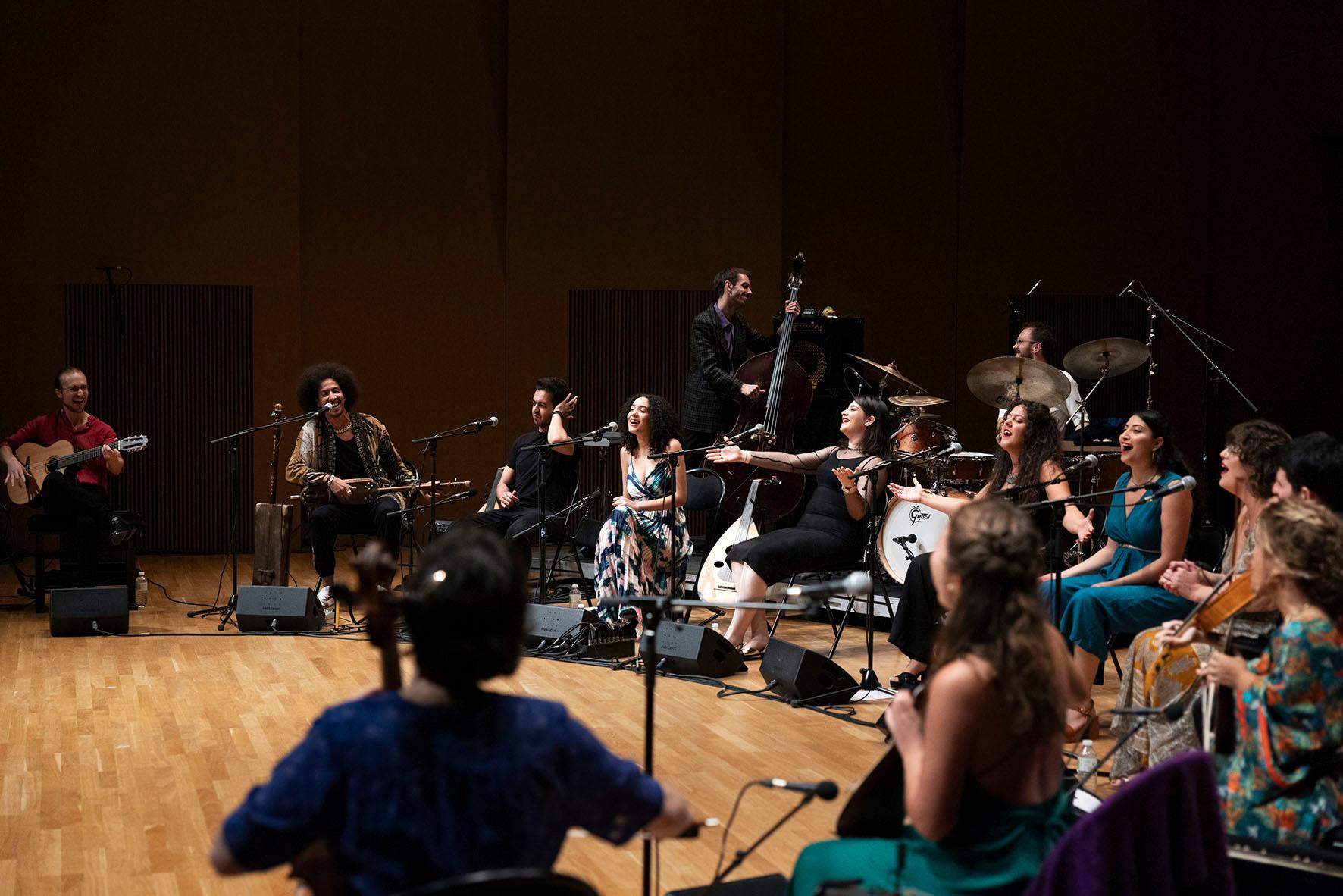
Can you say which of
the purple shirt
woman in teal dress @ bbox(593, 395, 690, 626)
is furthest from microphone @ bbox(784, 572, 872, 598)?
the purple shirt

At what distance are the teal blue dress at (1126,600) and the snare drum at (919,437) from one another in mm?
1773

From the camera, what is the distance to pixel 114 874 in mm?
3396

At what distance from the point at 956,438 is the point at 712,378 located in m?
1.60

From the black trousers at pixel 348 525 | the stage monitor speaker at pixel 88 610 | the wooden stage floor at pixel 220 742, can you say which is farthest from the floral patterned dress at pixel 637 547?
the stage monitor speaker at pixel 88 610

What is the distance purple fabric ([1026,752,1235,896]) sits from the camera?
6.16ft

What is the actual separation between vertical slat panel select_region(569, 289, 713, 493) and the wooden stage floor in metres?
3.48

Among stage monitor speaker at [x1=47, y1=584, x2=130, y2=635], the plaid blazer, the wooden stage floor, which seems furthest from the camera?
the plaid blazer

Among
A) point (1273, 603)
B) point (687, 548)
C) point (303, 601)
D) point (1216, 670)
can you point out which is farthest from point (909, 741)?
point (303, 601)

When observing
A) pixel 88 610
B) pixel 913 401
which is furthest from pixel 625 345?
pixel 88 610

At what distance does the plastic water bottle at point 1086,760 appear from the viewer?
163 inches

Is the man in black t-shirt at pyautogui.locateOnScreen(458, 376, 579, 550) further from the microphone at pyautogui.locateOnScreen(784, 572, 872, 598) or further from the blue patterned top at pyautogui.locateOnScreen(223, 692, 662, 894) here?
the blue patterned top at pyautogui.locateOnScreen(223, 692, 662, 894)

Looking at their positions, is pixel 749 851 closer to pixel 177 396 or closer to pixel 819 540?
pixel 819 540

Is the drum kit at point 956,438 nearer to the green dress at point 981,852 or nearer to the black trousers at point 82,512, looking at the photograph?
the green dress at point 981,852

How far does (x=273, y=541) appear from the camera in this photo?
714 cm
